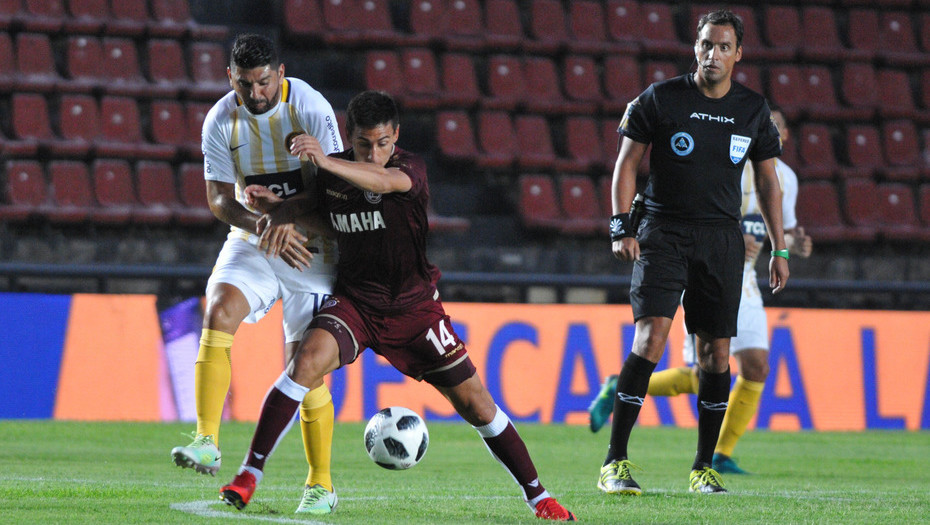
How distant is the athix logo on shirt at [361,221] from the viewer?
4.70 meters

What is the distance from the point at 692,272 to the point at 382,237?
1.57 m

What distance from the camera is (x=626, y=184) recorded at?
5.59 m

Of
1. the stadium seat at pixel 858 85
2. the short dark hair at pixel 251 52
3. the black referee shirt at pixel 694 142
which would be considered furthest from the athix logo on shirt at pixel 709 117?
the stadium seat at pixel 858 85

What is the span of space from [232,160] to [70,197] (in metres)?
6.46

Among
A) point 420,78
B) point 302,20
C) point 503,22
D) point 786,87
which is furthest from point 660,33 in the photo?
point 302,20

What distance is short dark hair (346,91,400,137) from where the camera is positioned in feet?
14.9

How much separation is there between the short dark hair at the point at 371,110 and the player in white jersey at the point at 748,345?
288cm

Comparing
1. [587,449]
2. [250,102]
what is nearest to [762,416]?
[587,449]

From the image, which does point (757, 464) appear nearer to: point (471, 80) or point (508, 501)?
point (508, 501)

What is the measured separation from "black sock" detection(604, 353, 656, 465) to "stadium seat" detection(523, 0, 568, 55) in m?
8.80

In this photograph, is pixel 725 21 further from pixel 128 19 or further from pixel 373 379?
pixel 128 19

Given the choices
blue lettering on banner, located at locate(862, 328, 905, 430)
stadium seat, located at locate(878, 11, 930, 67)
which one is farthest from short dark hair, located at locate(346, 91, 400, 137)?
stadium seat, located at locate(878, 11, 930, 67)

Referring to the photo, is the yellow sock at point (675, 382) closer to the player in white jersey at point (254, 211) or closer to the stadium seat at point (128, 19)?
the player in white jersey at point (254, 211)

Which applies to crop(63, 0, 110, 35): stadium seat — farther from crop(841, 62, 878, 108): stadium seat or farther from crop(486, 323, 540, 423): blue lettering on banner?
crop(841, 62, 878, 108): stadium seat
